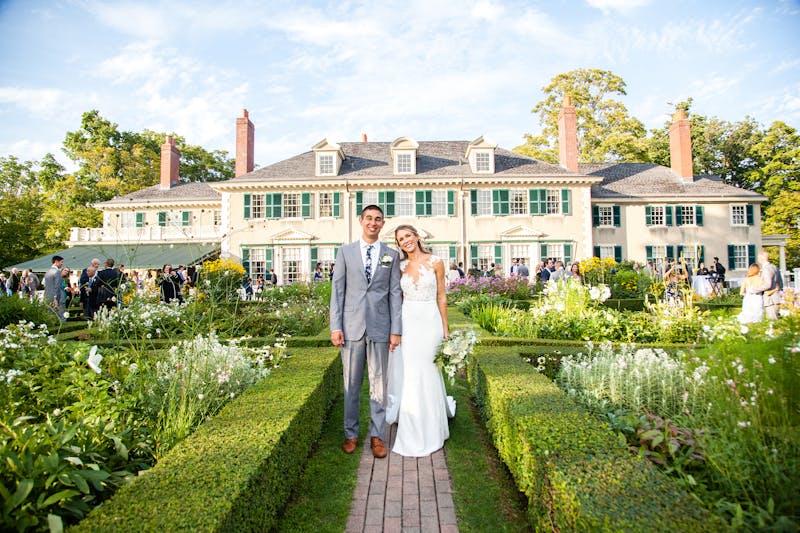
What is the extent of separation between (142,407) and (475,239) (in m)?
20.6

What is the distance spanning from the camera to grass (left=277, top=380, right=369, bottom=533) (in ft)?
9.07

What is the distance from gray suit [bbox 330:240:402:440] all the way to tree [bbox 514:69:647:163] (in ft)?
99.4

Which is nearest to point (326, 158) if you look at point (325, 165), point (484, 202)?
point (325, 165)

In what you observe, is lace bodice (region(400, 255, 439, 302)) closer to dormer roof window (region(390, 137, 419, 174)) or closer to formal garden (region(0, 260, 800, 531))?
formal garden (region(0, 260, 800, 531))

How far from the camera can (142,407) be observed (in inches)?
130

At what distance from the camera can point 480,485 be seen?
320 cm

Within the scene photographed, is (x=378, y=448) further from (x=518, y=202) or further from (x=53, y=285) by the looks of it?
(x=518, y=202)

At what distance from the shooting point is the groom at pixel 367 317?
3762mm

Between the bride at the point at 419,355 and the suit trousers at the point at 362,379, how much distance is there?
0.18m

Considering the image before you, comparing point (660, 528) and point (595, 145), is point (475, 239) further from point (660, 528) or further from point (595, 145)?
point (660, 528)

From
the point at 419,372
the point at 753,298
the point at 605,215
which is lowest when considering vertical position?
the point at 419,372

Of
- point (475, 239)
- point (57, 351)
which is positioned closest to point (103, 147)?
point (475, 239)

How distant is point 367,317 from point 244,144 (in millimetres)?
22598

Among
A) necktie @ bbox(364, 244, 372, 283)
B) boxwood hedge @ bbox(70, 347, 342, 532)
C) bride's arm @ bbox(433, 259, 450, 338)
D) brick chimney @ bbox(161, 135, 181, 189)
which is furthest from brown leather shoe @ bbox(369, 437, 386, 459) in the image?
brick chimney @ bbox(161, 135, 181, 189)
